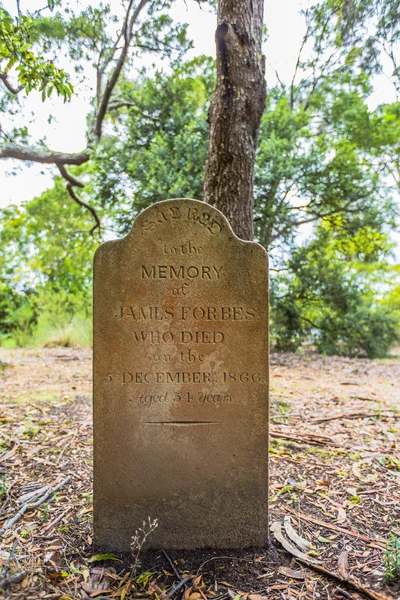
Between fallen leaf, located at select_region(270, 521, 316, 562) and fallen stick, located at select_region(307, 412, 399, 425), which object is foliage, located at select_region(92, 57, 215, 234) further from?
fallen leaf, located at select_region(270, 521, 316, 562)

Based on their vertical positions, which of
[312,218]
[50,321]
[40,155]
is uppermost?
[40,155]

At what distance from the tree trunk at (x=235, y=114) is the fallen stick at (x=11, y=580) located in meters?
→ 3.44

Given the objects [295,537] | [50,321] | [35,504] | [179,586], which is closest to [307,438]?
[295,537]

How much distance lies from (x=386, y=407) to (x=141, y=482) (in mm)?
4220

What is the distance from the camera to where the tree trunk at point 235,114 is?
461 cm

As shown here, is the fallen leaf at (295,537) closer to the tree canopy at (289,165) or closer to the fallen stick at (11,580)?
the fallen stick at (11,580)

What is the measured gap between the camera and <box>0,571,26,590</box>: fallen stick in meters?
2.23

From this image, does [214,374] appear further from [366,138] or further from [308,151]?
[366,138]

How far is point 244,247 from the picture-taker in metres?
2.74

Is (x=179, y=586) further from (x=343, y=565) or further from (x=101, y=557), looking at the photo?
(x=343, y=565)

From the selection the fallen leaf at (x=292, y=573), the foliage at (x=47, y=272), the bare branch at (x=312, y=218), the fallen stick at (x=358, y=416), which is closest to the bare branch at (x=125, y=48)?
the foliage at (x=47, y=272)

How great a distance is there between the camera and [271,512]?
125 inches

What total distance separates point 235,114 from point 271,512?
147 inches

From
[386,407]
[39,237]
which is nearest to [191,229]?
[386,407]
